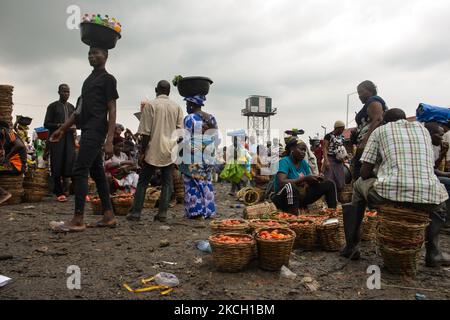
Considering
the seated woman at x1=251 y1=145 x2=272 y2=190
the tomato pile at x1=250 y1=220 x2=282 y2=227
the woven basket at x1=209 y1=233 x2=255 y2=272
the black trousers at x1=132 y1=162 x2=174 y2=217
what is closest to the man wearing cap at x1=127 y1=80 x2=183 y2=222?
the black trousers at x1=132 y1=162 x2=174 y2=217

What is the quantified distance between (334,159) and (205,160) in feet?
10.2

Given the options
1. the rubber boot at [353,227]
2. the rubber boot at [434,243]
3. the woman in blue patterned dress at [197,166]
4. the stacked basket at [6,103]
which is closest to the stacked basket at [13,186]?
the stacked basket at [6,103]

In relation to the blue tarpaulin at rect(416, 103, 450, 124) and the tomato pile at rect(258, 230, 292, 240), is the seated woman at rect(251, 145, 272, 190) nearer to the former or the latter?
the blue tarpaulin at rect(416, 103, 450, 124)

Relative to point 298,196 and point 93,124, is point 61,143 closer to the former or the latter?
point 93,124

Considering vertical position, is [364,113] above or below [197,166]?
above

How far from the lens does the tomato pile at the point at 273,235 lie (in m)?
3.33

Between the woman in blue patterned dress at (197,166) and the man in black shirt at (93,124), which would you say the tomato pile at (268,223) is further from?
the man in black shirt at (93,124)

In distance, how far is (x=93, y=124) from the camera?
4430 millimetres

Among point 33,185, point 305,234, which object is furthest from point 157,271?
point 33,185

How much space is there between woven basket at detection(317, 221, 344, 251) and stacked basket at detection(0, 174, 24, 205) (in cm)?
581

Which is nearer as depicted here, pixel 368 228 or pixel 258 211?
pixel 368 228

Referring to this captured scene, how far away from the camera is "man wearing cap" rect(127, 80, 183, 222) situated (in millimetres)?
5355

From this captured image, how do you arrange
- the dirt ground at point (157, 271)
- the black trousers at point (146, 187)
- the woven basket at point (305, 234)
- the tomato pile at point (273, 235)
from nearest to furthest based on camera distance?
1. the dirt ground at point (157, 271)
2. the tomato pile at point (273, 235)
3. the woven basket at point (305, 234)
4. the black trousers at point (146, 187)
